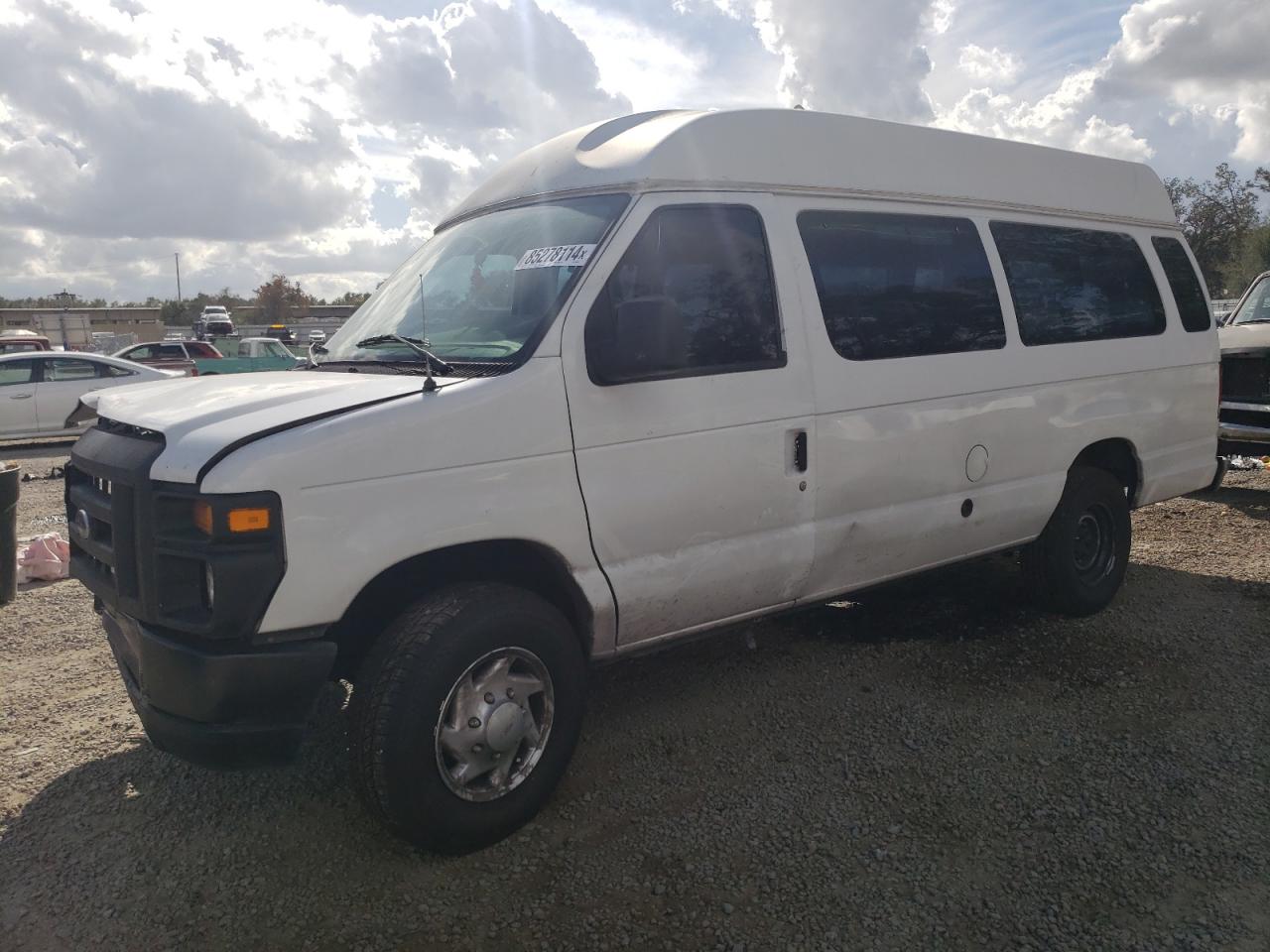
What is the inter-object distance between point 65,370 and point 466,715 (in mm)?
15131

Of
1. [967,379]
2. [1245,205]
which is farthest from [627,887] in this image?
[1245,205]

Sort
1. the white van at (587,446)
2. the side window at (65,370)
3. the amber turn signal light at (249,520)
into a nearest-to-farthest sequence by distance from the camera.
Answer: the amber turn signal light at (249,520), the white van at (587,446), the side window at (65,370)

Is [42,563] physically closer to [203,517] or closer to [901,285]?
[203,517]

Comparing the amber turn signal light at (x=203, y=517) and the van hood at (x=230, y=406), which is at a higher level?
the van hood at (x=230, y=406)

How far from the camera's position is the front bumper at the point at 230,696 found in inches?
107

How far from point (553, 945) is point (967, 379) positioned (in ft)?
10.2

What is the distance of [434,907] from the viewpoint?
2912 mm

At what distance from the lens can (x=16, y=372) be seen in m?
14.8

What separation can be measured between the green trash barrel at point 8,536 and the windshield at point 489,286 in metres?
3.23

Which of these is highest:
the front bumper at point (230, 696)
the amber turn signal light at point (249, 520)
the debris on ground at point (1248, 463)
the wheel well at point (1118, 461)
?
the amber turn signal light at point (249, 520)

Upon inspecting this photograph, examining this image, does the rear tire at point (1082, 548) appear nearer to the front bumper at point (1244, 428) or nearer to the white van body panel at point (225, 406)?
the front bumper at point (1244, 428)

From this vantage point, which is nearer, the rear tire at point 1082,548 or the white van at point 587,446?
the white van at point 587,446

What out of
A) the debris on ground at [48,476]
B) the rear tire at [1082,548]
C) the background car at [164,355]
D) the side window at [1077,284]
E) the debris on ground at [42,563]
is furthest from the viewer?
the background car at [164,355]

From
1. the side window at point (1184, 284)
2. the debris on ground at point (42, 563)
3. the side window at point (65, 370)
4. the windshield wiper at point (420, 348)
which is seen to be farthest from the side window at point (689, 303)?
the side window at point (65, 370)
